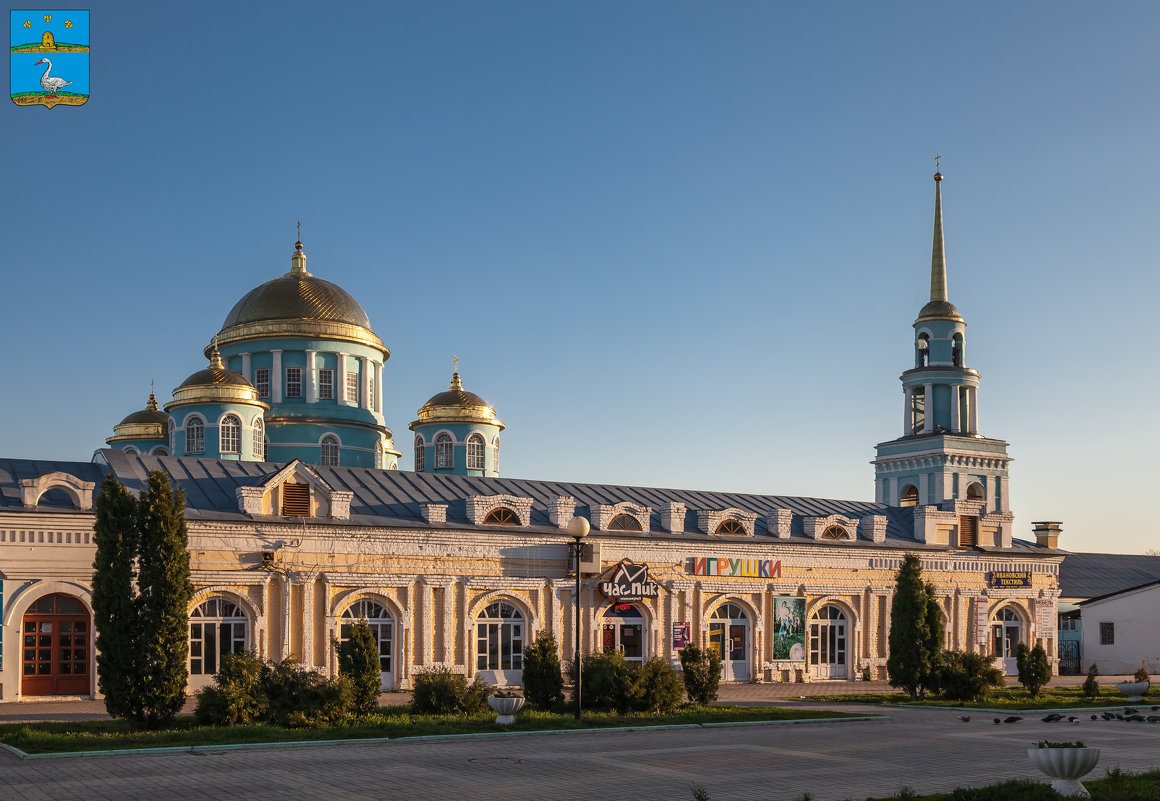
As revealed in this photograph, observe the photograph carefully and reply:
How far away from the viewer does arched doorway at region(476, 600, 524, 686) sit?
36250mm

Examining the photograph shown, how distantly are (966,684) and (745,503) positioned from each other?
13303 mm

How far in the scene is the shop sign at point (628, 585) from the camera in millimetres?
37438

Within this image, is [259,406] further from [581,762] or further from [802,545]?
[581,762]

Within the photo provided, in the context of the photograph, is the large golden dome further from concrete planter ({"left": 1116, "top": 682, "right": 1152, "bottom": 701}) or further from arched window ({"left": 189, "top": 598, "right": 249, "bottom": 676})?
concrete planter ({"left": 1116, "top": 682, "right": 1152, "bottom": 701})

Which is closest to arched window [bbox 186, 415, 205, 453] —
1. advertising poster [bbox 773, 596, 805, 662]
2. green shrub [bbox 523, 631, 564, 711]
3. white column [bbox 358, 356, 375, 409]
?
white column [bbox 358, 356, 375, 409]

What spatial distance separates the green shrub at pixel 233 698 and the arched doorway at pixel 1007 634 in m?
31.2

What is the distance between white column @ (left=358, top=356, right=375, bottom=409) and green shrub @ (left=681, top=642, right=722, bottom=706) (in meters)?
23.7

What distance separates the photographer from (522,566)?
36938 mm

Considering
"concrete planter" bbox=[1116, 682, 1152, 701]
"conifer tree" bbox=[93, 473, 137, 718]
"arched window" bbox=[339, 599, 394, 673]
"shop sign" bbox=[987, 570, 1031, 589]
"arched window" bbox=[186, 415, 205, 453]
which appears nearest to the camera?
"conifer tree" bbox=[93, 473, 137, 718]

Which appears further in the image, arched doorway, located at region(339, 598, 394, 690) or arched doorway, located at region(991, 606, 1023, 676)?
arched doorway, located at region(991, 606, 1023, 676)

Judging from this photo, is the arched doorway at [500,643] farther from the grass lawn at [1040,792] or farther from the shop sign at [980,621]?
the grass lawn at [1040,792]

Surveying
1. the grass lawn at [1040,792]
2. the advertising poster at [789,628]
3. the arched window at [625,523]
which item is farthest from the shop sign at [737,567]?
the grass lawn at [1040,792]

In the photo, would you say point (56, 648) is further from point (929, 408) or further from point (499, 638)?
point (929, 408)

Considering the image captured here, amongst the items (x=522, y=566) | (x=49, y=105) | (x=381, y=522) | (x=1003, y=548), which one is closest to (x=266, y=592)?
(x=381, y=522)
